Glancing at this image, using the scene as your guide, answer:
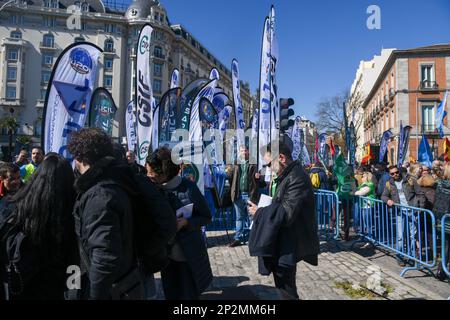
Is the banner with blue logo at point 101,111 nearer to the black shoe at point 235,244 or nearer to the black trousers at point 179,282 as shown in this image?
the black shoe at point 235,244

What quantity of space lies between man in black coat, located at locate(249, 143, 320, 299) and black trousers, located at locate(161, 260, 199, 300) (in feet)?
2.73

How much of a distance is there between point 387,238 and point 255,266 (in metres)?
2.62

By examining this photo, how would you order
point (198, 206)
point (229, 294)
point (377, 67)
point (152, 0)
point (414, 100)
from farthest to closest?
point (377, 67) → point (152, 0) → point (414, 100) → point (229, 294) → point (198, 206)

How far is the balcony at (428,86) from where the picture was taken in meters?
38.2

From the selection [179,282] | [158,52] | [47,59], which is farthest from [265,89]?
[47,59]

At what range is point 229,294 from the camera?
14.2ft

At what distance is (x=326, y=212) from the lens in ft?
25.8

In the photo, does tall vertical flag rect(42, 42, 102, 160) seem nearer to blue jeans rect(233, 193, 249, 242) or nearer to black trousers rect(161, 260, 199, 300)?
black trousers rect(161, 260, 199, 300)

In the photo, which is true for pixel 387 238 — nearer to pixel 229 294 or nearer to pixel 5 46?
pixel 229 294

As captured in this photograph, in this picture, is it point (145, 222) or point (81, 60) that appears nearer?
point (145, 222)

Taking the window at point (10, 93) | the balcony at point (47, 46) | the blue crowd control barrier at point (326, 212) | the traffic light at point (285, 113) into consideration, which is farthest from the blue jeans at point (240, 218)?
the balcony at point (47, 46)

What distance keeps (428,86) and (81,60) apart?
43.1m

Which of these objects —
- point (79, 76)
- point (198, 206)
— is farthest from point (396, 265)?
point (79, 76)

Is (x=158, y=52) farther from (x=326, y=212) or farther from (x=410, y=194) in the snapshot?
(x=410, y=194)
